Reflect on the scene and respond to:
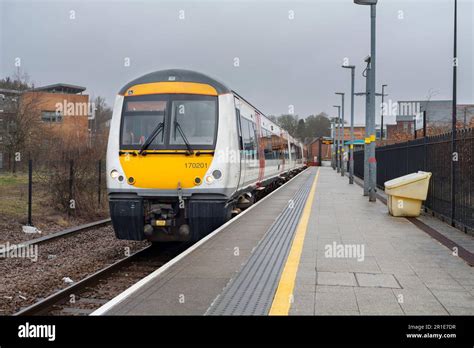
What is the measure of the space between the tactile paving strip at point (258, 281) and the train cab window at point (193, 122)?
7.26 feet

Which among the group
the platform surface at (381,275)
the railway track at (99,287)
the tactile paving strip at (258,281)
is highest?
the tactile paving strip at (258,281)

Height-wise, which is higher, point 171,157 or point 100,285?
point 171,157

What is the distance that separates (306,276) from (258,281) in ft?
2.16

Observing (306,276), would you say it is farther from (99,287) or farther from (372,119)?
(372,119)

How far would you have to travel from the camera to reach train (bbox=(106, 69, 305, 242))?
29.6ft

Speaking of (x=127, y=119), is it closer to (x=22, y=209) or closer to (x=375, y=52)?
(x=22, y=209)

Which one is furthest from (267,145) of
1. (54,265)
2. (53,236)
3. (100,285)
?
(100,285)

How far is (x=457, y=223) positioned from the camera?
10.3 metres

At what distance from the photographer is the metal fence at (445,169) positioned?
9688 mm

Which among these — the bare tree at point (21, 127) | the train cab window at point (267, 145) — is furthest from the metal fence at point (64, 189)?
the bare tree at point (21, 127)

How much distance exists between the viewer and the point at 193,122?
369 inches

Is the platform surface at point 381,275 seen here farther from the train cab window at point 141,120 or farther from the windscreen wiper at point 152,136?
the train cab window at point 141,120
